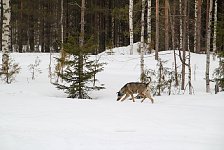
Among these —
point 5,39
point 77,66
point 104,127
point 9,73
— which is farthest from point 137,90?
point 5,39

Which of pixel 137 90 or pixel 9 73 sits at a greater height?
pixel 9 73

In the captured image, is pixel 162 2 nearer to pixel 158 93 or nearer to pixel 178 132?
pixel 158 93

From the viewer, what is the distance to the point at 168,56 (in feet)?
83.1

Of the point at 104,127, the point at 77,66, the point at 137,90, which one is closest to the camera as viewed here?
the point at 104,127

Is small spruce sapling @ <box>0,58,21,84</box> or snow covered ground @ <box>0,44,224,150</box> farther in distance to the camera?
small spruce sapling @ <box>0,58,21,84</box>

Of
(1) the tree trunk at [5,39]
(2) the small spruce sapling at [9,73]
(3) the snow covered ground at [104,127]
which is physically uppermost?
(1) the tree trunk at [5,39]

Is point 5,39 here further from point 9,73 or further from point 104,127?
point 104,127

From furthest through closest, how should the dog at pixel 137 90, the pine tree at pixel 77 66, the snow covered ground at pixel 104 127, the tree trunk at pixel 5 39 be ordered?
the tree trunk at pixel 5 39
the pine tree at pixel 77 66
the dog at pixel 137 90
the snow covered ground at pixel 104 127

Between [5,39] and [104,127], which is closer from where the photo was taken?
[104,127]

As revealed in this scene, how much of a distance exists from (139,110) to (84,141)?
4.09 meters

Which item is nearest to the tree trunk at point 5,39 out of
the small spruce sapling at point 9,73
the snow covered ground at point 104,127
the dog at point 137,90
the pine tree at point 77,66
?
the small spruce sapling at point 9,73

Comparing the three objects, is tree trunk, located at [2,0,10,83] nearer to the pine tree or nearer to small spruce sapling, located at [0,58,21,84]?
small spruce sapling, located at [0,58,21,84]

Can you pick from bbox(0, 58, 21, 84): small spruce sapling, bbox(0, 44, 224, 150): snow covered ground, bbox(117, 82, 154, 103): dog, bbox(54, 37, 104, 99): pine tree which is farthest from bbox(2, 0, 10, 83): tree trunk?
bbox(117, 82, 154, 103): dog

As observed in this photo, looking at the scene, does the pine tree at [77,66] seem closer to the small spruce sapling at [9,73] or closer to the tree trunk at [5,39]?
the small spruce sapling at [9,73]
